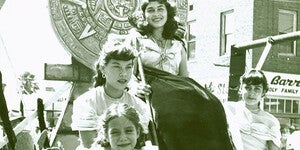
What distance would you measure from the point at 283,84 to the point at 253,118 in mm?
12466

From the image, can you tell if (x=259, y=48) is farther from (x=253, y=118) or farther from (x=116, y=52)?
(x=116, y=52)

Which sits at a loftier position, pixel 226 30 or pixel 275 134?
pixel 226 30

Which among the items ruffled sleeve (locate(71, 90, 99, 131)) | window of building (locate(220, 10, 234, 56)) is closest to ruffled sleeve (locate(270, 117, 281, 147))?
ruffled sleeve (locate(71, 90, 99, 131))

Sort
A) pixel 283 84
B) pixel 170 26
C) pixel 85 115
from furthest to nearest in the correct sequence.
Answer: pixel 283 84 < pixel 170 26 < pixel 85 115

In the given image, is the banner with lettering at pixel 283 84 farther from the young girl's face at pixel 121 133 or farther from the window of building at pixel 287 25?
the young girl's face at pixel 121 133

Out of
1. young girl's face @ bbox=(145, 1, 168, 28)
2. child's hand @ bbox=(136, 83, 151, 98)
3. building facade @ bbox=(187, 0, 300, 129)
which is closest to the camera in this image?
child's hand @ bbox=(136, 83, 151, 98)

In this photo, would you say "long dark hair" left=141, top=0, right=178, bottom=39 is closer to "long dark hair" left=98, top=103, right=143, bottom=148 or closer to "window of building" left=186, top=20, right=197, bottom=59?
"long dark hair" left=98, top=103, right=143, bottom=148

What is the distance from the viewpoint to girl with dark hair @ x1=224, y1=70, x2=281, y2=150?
12.4ft

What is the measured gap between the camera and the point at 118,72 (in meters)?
2.97

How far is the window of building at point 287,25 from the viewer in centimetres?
1700

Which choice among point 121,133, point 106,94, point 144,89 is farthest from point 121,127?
point 144,89

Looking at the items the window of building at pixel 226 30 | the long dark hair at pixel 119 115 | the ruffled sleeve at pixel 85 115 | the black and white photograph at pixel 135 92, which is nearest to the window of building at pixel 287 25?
the window of building at pixel 226 30

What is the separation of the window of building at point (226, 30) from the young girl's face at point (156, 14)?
1373 cm

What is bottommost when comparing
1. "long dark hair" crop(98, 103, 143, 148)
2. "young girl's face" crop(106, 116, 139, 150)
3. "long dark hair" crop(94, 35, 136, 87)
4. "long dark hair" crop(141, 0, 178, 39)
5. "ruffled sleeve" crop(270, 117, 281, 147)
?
"ruffled sleeve" crop(270, 117, 281, 147)
